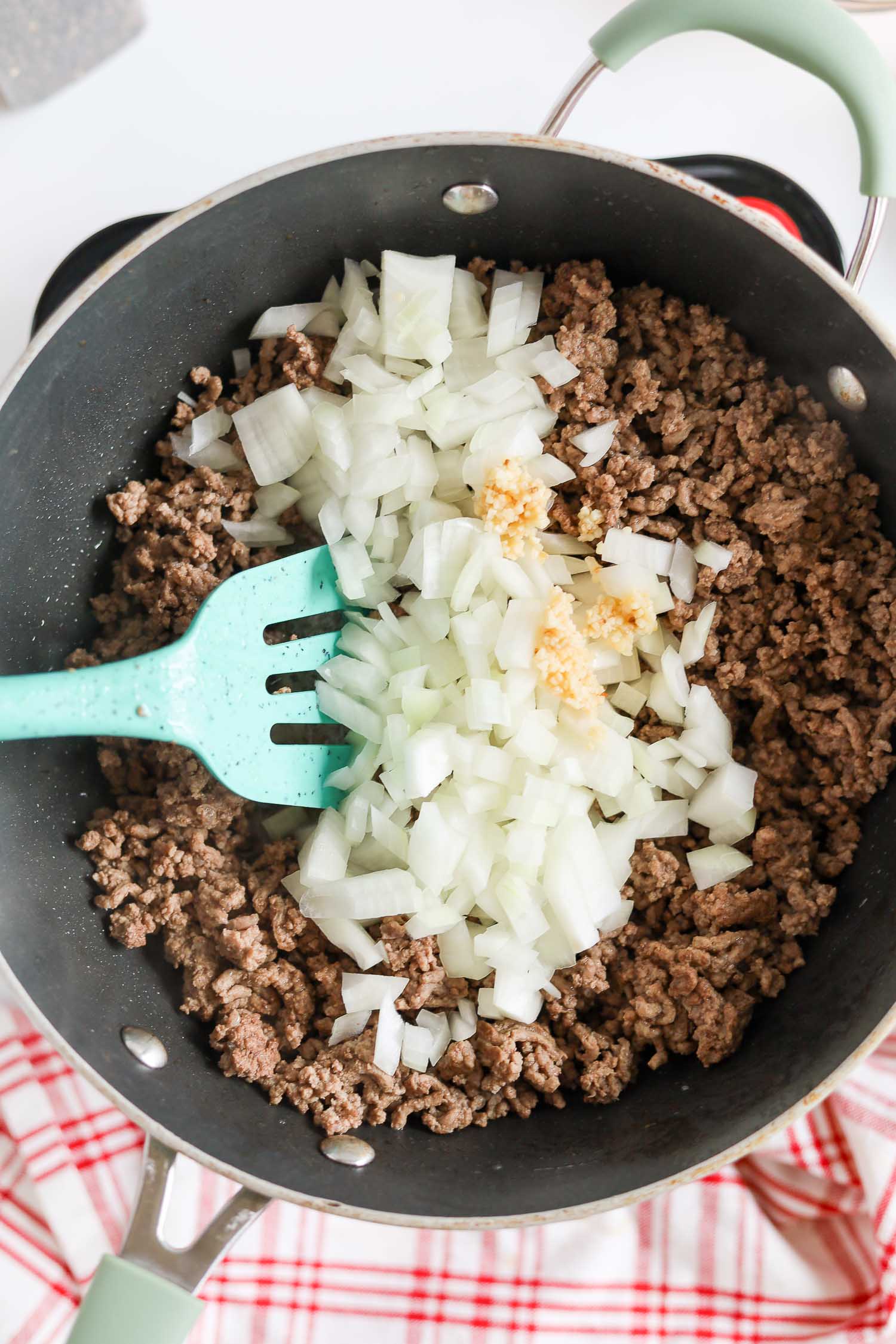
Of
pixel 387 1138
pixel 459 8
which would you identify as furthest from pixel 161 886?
pixel 459 8

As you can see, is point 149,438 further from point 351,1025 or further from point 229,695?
point 351,1025

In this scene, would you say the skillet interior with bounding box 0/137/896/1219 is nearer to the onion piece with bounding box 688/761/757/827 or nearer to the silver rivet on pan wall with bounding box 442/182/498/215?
→ the silver rivet on pan wall with bounding box 442/182/498/215

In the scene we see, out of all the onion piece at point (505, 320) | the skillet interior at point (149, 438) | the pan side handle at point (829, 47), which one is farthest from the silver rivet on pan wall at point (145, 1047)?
the pan side handle at point (829, 47)

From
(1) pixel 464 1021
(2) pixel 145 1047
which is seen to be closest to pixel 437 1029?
(1) pixel 464 1021

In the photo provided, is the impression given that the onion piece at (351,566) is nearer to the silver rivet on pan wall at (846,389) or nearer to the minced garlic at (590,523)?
the minced garlic at (590,523)

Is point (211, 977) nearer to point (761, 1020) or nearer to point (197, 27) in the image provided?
point (761, 1020)

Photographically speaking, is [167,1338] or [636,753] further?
[636,753]
